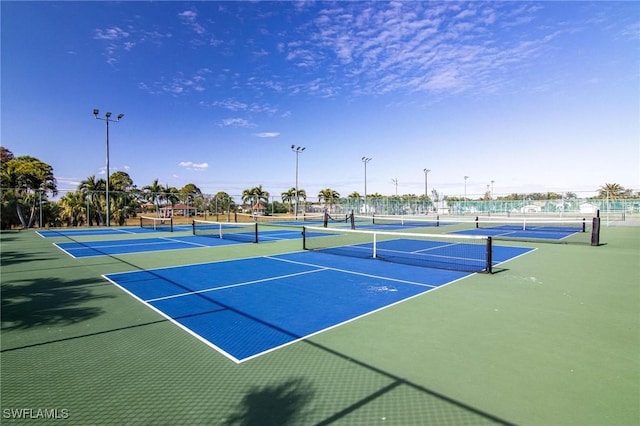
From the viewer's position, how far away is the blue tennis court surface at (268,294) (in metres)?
4.77

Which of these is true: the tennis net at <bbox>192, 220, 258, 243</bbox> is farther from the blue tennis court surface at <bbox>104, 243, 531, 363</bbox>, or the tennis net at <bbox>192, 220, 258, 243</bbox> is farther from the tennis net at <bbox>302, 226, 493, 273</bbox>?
the blue tennis court surface at <bbox>104, 243, 531, 363</bbox>

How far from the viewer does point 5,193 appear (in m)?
24.5

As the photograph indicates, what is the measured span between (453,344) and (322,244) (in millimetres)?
10816

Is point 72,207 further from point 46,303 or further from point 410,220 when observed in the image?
point 410,220

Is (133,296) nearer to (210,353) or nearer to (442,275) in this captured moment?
(210,353)

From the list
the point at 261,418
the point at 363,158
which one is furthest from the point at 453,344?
the point at 363,158

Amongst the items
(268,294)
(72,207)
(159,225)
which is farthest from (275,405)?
(72,207)

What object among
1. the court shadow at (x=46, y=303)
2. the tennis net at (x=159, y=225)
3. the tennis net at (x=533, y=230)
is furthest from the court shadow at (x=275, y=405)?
the tennis net at (x=159, y=225)

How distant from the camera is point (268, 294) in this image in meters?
6.77

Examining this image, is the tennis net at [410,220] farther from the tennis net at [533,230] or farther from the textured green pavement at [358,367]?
the textured green pavement at [358,367]

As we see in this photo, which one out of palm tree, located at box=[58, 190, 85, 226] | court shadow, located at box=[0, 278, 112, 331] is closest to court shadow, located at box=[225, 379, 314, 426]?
court shadow, located at box=[0, 278, 112, 331]

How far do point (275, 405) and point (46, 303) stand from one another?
5.55m

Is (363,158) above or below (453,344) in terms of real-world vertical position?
above

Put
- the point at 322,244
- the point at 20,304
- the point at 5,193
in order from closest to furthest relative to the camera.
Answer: the point at 20,304 < the point at 322,244 < the point at 5,193
